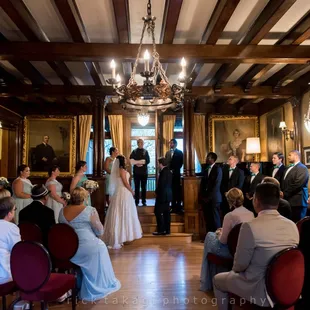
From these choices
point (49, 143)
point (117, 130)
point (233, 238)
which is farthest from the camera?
point (117, 130)

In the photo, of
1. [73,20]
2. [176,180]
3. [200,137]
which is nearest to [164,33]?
[73,20]

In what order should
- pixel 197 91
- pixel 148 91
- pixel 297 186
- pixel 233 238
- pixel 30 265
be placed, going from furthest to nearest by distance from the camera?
pixel 197 91 < pixel 297 186 < pixel 148 91 < pixel 233 238 < pixel 30 265

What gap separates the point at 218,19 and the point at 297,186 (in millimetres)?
2883

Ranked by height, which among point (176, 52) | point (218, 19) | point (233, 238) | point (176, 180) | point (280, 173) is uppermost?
point (218, 19)

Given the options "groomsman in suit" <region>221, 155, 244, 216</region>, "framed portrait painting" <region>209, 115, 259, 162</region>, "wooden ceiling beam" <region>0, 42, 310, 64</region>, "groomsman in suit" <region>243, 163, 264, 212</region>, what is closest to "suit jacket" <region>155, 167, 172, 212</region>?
"groomsman in suit" <region>221, 155, 244, 216</region>

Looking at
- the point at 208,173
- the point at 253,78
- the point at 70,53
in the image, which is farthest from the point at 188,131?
the point at 70,53

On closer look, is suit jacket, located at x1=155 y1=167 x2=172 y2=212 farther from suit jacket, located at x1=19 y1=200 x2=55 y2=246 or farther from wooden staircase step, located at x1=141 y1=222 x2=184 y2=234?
suit jacket, located at x1=19 y1=200 x2=55 y2=246

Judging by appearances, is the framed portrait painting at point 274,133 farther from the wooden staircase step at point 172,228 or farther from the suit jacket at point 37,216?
the suit jacket at point 37,216

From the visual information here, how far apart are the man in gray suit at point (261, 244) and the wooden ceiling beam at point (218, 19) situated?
6.60 ft

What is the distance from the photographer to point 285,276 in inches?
76.2

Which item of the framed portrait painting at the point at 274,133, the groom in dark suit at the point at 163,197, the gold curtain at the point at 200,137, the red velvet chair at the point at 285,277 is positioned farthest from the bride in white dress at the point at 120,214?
the framed portrait painting at the point at 274,133

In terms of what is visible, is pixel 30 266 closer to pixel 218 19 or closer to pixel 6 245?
pixel 6 245

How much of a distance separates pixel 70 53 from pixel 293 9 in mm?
3218

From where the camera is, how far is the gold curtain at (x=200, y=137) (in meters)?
9.48
